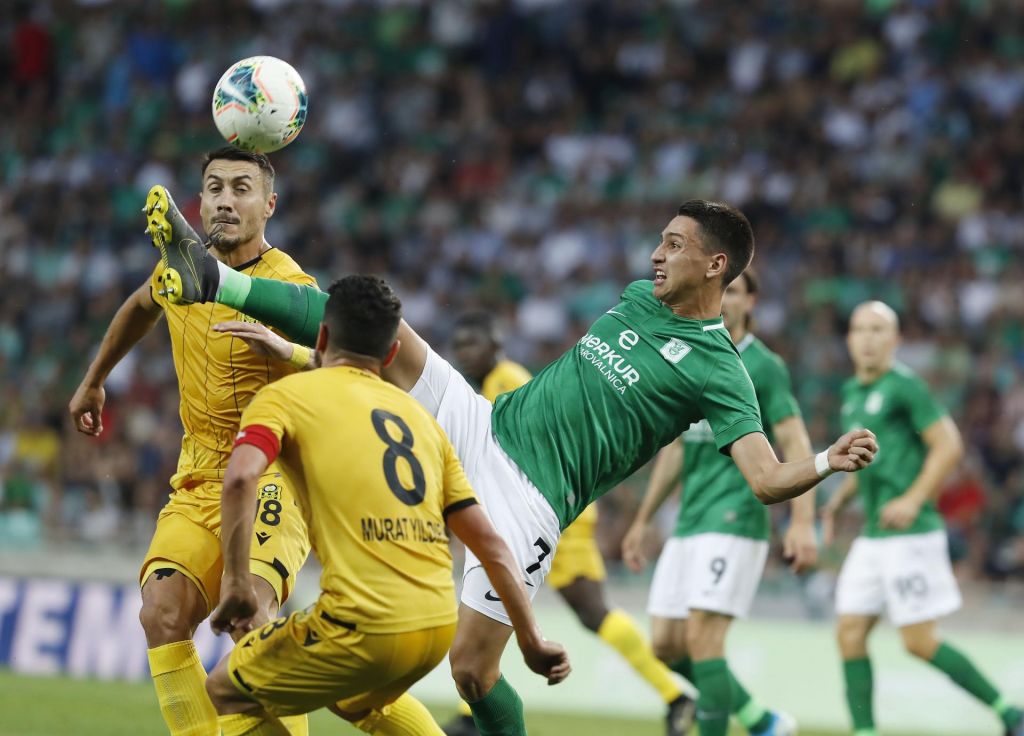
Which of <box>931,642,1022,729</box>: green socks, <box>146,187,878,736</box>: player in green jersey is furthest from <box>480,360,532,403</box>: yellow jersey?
<box>146,187,878,736</box>: player in green jersey

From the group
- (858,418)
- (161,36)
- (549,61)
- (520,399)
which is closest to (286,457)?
(520,399)

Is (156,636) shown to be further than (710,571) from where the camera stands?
No

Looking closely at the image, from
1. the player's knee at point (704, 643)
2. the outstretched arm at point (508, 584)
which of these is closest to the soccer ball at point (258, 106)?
the outstretched arm at point (508, 584)

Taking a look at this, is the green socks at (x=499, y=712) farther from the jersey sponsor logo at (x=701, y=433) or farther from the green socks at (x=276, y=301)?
the jersey sponsor logo at (x=701, y=433)

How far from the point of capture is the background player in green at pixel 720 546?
7848 millimetres

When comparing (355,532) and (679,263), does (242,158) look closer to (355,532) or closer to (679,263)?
(679,263)

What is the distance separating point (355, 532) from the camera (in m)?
4.54

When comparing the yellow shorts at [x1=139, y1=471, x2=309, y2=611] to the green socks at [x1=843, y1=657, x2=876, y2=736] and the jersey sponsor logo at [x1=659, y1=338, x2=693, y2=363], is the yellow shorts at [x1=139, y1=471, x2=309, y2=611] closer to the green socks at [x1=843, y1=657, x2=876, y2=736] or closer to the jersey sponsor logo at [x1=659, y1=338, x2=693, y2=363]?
the jersey sponsor logo at [x1=659, y1=338, x2=693, y2=363]

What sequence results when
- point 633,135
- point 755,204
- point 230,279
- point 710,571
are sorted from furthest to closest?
point 633,135 → point 755,204 → point 710,571 → point 230,279

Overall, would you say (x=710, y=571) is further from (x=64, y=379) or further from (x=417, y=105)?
(x=417, y=105)

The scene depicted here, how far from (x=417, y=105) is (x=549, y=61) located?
174cm

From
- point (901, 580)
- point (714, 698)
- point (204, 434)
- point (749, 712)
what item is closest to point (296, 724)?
point (204, 434)

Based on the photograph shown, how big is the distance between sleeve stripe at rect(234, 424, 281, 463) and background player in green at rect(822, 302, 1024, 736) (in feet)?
17.6

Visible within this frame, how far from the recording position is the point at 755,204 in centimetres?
1667
